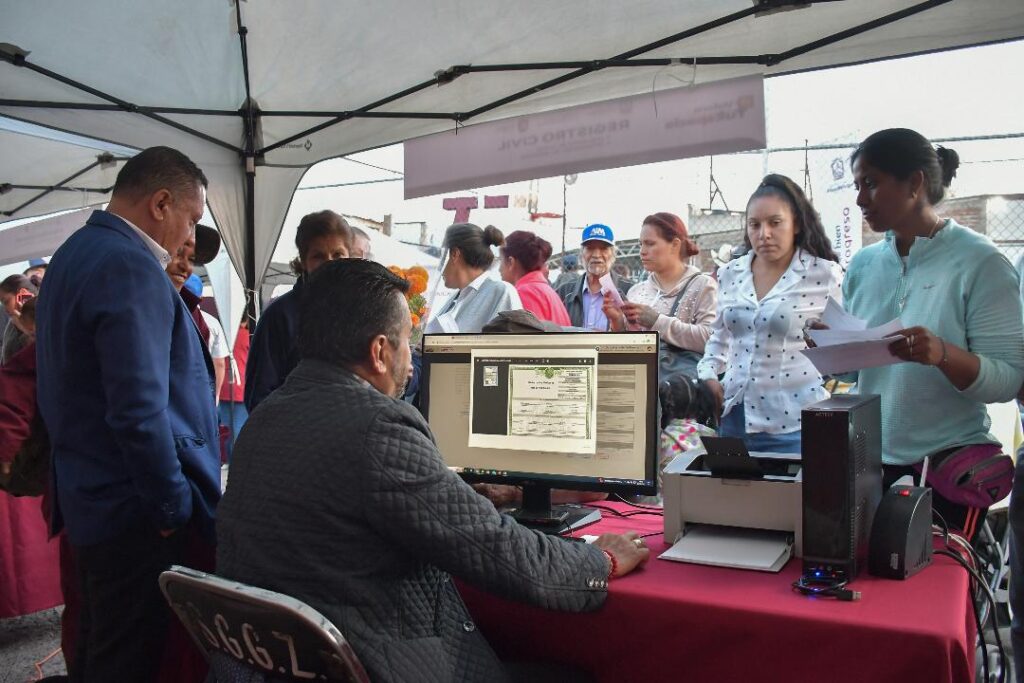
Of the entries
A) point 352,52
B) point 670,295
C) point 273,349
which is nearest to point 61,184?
point 352,52

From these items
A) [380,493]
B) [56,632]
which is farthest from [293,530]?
[56,632]

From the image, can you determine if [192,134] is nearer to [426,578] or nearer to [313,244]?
[313,244]

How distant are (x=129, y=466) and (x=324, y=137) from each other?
10.2 ft

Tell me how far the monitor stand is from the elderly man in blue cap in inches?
84.4

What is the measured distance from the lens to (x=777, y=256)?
7.93 ft

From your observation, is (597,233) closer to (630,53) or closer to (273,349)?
(630,53)

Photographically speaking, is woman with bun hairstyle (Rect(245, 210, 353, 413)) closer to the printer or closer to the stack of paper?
the printer

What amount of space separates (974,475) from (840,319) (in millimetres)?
479

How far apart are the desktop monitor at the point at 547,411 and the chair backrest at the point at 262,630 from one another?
0.72 meters

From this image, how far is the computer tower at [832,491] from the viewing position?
1.31 m

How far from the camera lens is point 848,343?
1631 millimetres

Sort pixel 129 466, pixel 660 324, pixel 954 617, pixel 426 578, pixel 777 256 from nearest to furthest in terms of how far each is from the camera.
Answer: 1. pixel 954 617
2. pixel 426 578
3. pixel 129 466
4. pixel 777 256
5. pixel 660 324

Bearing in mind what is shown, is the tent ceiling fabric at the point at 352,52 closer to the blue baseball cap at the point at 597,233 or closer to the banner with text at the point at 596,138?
the banner with text at the point at 596,138

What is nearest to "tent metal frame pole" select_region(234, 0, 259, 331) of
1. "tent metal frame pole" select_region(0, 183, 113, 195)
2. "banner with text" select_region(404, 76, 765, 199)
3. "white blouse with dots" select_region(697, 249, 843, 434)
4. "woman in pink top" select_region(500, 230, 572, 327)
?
"banner with text" select_region(404, 76, 765, 199)
